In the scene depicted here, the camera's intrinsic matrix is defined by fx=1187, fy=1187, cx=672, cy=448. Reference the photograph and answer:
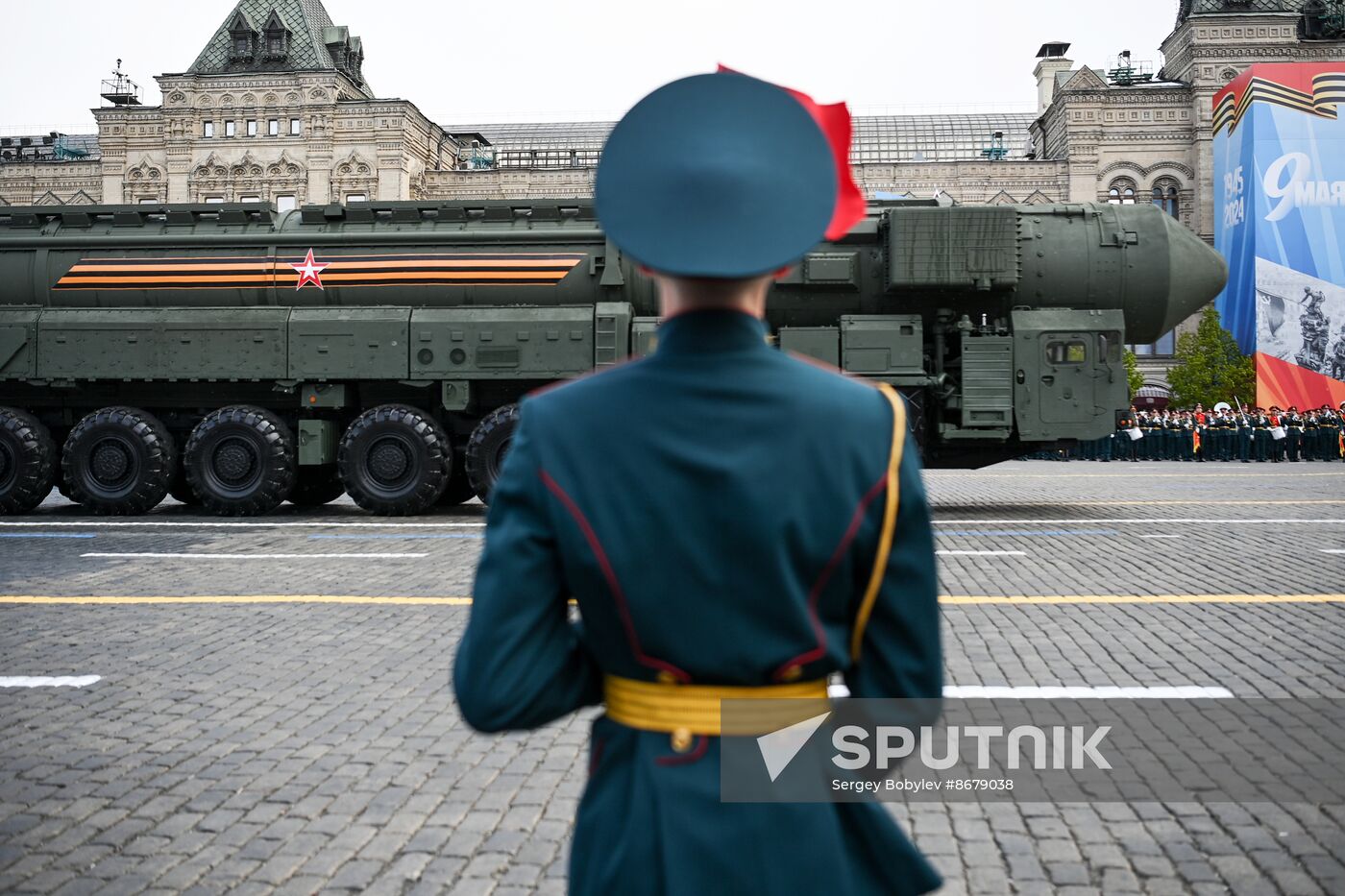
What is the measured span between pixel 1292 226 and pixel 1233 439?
15779mm

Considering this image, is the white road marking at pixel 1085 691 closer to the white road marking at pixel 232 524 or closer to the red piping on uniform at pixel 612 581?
the red piping on uniform at pixel 612 581

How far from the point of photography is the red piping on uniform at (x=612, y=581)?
1.75 metres

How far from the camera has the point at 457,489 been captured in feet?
53.1

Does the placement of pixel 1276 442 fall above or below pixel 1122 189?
below

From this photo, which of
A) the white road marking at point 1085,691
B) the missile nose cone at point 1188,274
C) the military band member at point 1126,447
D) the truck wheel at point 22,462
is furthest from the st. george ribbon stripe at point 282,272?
the military band member at point 1126,447

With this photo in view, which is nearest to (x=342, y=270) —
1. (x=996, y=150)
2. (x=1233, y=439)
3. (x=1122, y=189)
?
(x=1233, y=439)

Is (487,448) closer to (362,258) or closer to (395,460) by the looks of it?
(395,460)

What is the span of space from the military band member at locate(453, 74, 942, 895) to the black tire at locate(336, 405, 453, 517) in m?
12.9

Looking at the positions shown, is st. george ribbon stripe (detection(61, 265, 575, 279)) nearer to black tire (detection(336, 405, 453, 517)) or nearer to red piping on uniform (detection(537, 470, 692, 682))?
black tire (detection(336, 405, 453, 517))

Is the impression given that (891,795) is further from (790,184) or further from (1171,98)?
(1171,98)

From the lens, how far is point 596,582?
177cm

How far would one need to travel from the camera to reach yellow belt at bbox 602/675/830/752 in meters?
1.79

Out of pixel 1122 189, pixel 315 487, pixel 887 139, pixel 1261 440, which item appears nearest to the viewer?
pixel 315 487

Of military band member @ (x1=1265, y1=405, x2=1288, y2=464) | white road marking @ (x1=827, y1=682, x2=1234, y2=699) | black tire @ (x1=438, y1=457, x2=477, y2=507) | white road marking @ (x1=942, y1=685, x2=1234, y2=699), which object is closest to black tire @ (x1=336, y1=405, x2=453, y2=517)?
black tire @ (x1=438, y1=457, x2=477, y2=507)
